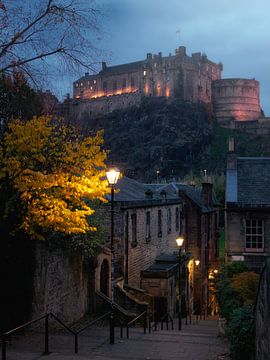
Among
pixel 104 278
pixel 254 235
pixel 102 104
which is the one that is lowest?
pixel 104 278

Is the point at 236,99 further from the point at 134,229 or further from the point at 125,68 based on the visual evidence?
the point at 134,229

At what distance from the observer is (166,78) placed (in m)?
128

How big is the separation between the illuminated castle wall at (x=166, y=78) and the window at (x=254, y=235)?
107m

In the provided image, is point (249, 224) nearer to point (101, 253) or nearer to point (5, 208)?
point (101, 253)

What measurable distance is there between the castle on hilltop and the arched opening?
10372 centimetres

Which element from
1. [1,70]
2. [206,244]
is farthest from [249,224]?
[206,244]

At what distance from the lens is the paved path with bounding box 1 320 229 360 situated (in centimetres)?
1103

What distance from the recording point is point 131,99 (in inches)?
5069

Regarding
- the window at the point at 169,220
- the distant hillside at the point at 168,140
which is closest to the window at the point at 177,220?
the window at the point at 169,220

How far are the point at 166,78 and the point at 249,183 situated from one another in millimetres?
107392

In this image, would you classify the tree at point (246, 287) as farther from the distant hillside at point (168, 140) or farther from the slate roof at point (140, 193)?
the distant hillside at point (168, 140)

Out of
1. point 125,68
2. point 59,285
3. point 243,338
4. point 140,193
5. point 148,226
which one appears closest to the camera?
point 243,338

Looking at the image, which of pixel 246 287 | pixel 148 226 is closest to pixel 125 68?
pixel 148 226

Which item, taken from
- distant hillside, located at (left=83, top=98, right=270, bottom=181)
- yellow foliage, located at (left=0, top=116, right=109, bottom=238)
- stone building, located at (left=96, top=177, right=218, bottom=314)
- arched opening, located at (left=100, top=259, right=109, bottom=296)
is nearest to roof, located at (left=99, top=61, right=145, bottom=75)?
distant hillside, located at (left=83, top=98, right=270, bottom=181)
